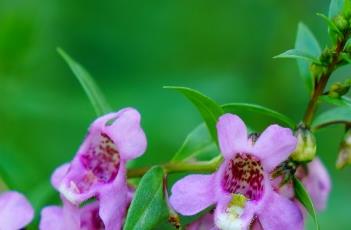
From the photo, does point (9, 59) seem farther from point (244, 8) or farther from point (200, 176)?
point (200, 176)

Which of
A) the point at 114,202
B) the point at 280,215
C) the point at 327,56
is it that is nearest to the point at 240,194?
the point at 280,215

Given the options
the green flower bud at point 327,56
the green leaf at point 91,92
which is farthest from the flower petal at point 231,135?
the green leaf at point 91,92

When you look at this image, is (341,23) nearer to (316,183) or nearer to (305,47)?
(305,47)

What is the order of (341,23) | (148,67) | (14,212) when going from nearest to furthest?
1. (341,23)
2. (14,212)
3. (148,67)

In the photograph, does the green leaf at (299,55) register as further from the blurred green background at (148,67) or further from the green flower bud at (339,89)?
the blurred green background at (148,67)

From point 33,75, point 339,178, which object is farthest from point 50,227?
point 339,178
